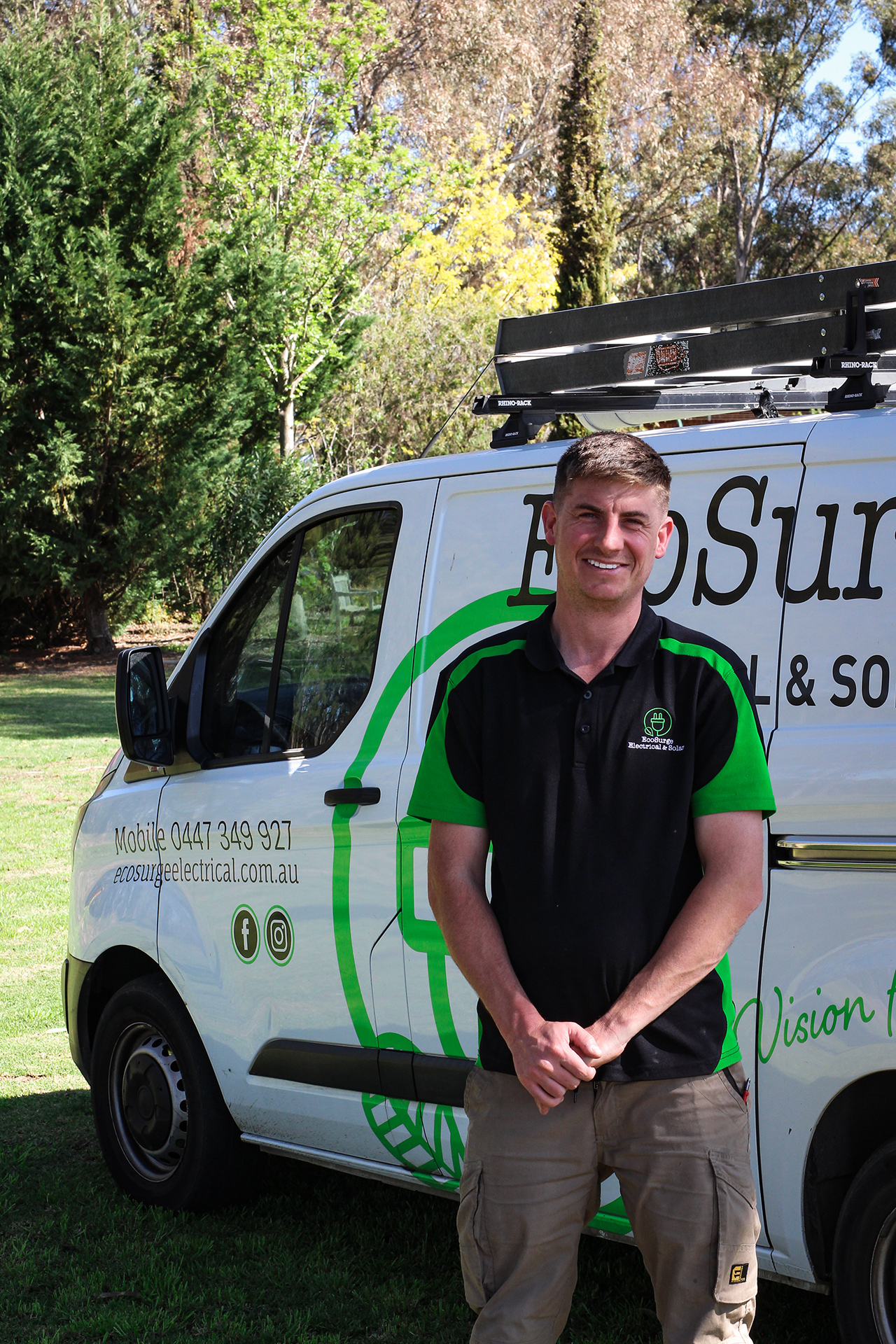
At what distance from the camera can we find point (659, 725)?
2207mm

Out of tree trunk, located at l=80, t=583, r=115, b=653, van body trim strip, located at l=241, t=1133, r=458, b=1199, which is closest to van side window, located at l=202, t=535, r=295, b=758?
van body trim strip, located at l=241, t=1133, r=458, b=1199

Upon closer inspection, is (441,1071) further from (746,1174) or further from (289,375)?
(289,375)

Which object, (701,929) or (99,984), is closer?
(701,929)

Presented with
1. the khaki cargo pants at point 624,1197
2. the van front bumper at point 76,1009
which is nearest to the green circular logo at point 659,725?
the khaki cargo pants at point 624,1197

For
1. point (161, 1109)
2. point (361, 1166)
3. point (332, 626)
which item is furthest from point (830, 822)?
point (161, 1109)

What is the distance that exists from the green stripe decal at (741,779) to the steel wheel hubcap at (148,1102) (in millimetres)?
2556

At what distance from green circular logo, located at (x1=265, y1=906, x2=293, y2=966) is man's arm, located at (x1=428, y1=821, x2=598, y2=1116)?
1.50 m

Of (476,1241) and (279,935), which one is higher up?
(279,935)

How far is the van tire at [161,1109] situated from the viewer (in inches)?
162

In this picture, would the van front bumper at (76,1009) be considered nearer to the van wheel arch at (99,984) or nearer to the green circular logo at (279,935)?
the van wheel arch at (99,984)

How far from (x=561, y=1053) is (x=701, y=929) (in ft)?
0.97

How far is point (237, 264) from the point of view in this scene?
22766 millimetres

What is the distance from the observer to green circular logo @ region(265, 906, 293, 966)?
377 centimetres

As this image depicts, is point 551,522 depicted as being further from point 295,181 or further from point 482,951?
point 295,181
